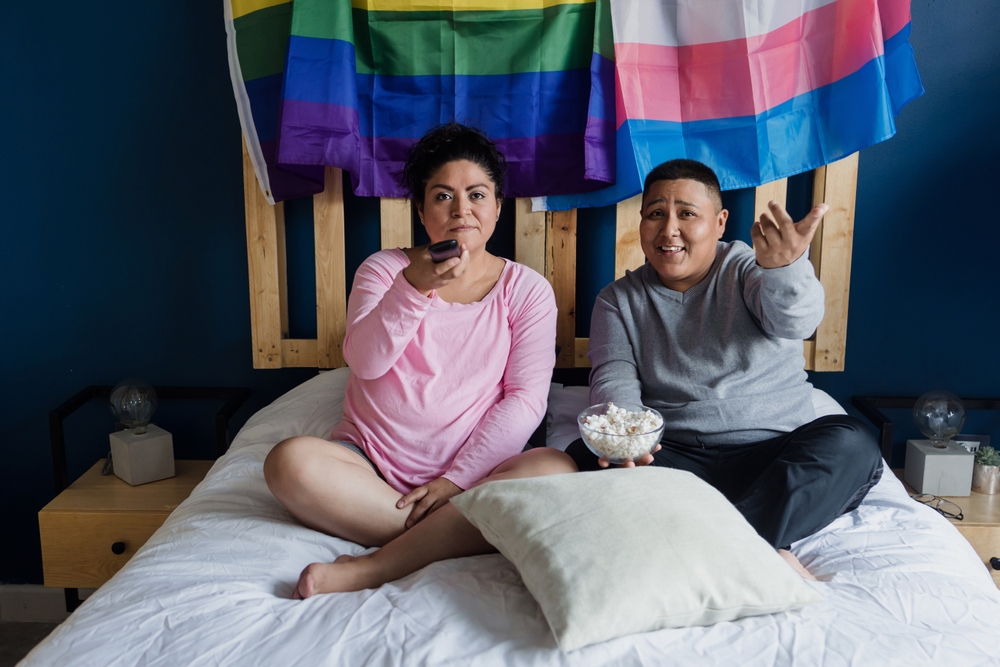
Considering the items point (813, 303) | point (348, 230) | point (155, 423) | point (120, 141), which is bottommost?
point (155, 423)

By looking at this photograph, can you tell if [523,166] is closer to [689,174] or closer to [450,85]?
[450,85]

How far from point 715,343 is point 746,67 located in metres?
0.70

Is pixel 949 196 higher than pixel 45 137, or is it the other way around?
pixel 45 137

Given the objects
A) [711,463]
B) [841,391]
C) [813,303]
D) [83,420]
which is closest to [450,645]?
[711,463]

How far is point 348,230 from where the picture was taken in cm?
198

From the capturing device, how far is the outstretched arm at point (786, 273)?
1.27 meters

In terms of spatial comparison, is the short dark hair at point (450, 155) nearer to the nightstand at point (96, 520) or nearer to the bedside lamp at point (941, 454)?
the nightstand at point (96, 520)

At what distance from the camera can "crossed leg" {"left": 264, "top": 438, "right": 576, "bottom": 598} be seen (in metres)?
1.08

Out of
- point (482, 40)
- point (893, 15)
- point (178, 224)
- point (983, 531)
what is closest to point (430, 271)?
point (482, 40)

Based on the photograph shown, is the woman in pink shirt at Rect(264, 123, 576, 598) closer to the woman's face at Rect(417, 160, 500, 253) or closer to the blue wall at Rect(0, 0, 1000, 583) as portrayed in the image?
the woman's face at Rect(417, 160, 500, 253)

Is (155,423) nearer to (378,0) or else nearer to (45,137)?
(45,137)

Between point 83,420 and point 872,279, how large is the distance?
2228mm

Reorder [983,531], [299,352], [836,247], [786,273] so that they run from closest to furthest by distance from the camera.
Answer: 1. [786,273]
2. [983,531]
3. [836,247]
4. [299,352]

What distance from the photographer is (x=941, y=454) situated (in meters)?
1.70
